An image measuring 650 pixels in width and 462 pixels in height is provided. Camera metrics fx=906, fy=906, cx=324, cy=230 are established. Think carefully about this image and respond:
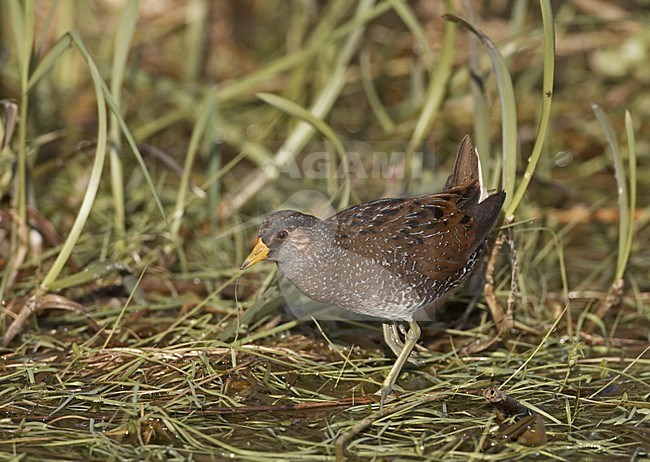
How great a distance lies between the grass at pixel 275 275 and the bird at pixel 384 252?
0.91 feet

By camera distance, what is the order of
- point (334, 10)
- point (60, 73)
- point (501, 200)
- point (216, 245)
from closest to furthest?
point (501, 200)
point (216, 245)
point (334, 10)
point (60, 73)

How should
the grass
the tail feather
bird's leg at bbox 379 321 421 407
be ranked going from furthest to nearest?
the tail feather, bird's leg at bbox 379 321 421 407, the grass

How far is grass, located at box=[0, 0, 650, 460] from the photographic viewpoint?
3373 millimetres

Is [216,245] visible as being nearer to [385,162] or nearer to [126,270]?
[126,270]

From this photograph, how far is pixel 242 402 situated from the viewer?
11.8 ft

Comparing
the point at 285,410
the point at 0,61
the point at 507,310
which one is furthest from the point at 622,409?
the point at 0,61

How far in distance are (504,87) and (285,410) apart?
169 centimetres

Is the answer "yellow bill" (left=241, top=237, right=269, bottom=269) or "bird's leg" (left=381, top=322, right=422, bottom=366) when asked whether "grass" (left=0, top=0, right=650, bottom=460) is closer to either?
"bird's leg" (left=381, top=322, right=422, bottom=366)

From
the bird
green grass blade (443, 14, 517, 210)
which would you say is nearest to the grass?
green grass blade (443, 14, 517, 210)

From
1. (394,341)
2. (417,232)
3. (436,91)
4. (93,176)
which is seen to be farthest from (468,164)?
(93,176)

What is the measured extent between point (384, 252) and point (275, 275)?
0.71m

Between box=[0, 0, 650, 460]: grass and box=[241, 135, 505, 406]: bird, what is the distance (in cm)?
28

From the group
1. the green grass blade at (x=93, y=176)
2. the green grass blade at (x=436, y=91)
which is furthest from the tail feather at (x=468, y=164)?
the green grass blade at (x=93, y=176)

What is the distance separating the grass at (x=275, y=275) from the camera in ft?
11.1
